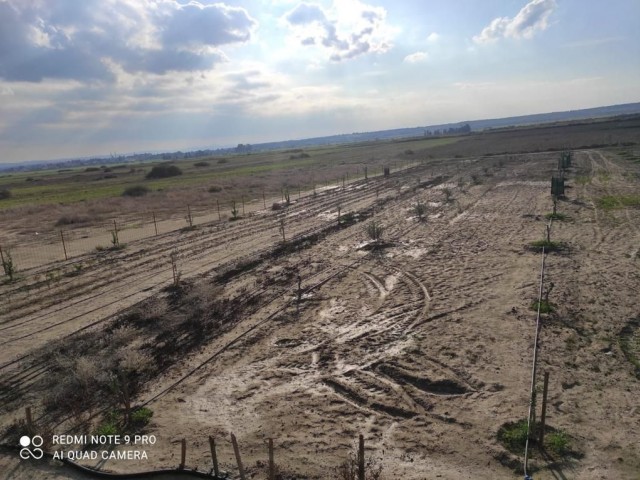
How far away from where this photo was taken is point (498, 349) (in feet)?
28.9

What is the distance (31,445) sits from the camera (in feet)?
21.8

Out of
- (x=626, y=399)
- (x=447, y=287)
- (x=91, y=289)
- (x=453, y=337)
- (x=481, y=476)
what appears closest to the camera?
(x=481, y=476)

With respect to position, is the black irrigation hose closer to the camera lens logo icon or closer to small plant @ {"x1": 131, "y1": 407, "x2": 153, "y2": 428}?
the camera lens logo icon

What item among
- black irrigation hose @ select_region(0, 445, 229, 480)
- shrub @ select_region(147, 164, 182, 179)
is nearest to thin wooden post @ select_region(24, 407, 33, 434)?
black irrigation hose @ select_region(0, 445, 229, 480)

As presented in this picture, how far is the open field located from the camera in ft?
21.1

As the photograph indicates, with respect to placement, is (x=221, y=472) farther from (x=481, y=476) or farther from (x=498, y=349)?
(x=498, y=349)

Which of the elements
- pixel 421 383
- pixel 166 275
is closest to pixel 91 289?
pixel 166 275

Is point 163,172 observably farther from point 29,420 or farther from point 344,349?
point 29,420

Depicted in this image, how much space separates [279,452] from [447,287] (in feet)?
24.3

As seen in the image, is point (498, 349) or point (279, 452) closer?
point (279, 452)

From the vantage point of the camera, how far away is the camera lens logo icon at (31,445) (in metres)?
6.51

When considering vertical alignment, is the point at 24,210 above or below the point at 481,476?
above

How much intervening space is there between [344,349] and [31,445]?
5.49 metres

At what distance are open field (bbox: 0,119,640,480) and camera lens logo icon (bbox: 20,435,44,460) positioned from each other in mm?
163
